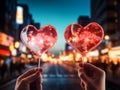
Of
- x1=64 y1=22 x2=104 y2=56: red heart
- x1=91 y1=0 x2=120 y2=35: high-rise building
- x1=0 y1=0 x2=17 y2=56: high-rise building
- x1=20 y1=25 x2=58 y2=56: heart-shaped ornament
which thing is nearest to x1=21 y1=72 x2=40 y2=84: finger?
x1=20 y1=25 x2=58 y2=56: heart-shaped ornament

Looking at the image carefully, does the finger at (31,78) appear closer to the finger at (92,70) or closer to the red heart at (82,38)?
the finger at (92,70)

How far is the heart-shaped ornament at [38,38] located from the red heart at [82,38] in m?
0.30

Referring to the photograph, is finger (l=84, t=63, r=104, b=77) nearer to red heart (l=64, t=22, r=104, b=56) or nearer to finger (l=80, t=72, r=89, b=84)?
finger (l=80, t=72, r=89, b=84)

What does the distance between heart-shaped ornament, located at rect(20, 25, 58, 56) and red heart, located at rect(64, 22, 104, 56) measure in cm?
30

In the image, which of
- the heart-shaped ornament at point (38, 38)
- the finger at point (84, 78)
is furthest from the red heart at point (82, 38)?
the finger at point (84, 78)

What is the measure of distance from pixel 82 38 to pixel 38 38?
73 centimetres

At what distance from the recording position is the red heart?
5328 millimetres

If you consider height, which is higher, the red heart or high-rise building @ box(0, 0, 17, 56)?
high-rise building @ box(0, 0, 17, 56)

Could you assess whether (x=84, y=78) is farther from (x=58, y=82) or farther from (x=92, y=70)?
(x=58, y=82)

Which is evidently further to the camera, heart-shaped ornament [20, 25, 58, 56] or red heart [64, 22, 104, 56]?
red heart [64, 22, 104, 56]

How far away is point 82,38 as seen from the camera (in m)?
5.43

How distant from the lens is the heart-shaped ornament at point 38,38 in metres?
5.16

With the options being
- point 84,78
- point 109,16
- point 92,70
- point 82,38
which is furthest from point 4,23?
point 84,78

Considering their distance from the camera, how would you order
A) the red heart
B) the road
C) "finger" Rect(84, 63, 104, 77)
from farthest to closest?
the road → the red heart → "finger" Rect(84, 63, 104, 77)
